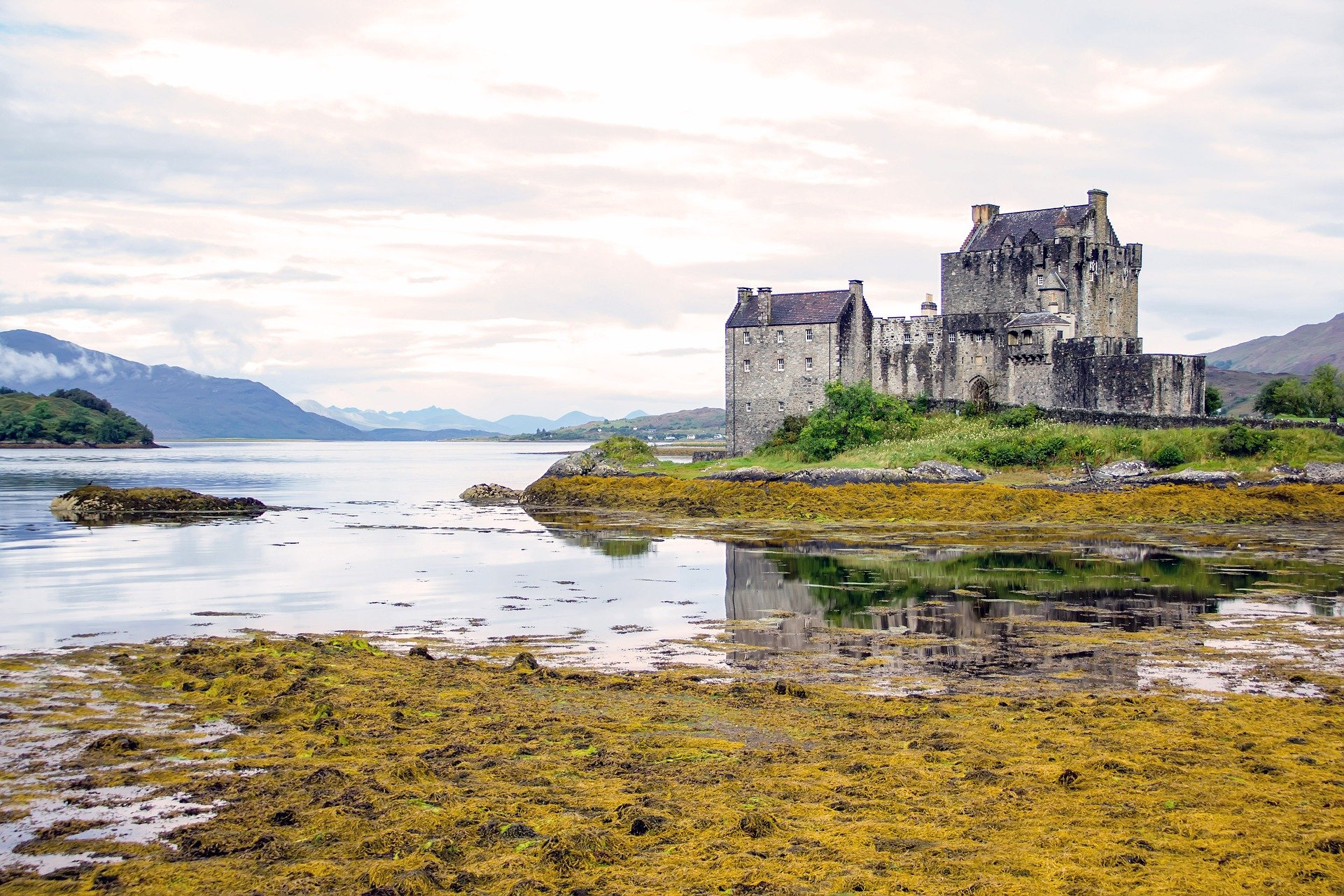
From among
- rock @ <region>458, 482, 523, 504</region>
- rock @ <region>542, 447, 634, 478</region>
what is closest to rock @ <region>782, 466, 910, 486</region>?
rock @ <region>542, 447, 634, 478</region>

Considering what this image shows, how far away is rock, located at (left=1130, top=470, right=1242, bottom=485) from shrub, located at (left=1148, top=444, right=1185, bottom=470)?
1053 millimetres

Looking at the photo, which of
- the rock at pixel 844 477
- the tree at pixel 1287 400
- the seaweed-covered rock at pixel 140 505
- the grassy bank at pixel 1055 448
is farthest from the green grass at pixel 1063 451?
the seaweed-covered rock at pixel 140 505

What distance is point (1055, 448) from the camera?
44.2 metres

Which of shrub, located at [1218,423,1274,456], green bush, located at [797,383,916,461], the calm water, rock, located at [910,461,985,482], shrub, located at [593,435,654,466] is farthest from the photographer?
shrub, located at [593,435,654,466]

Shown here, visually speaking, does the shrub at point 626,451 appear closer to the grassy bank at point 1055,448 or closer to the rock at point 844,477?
the grassy bank at point 1055,448

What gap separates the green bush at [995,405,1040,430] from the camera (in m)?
48.7

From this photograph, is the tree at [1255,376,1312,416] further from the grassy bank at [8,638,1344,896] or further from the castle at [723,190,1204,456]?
the grassy bank at [8,638,1344,896]

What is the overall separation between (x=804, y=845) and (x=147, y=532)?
33.2 metres

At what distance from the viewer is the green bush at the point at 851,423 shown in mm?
50469

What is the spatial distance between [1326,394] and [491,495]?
42.2 meters

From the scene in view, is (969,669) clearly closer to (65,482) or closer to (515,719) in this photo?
(515,719)

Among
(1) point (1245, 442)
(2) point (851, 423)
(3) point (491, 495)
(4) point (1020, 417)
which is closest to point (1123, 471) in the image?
(1) point (1245, 442)

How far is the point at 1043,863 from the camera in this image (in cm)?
729

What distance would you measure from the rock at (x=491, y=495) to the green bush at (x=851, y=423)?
49.4ft
